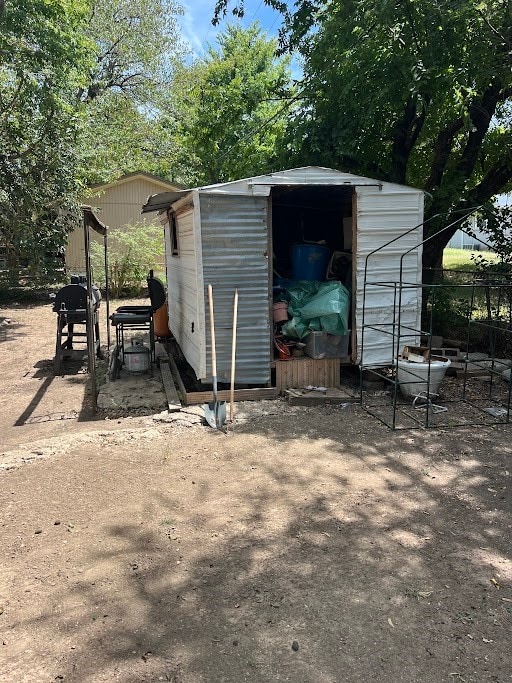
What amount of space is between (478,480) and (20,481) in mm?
3646

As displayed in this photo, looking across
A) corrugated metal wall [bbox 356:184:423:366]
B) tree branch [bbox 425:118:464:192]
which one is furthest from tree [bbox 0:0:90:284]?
corrugated metal wall [bbox 356:184:423:366]

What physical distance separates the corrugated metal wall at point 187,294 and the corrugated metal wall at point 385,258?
2.03 m

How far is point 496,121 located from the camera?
9.60 metres

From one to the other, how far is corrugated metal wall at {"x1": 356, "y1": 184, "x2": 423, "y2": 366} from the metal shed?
0.01m

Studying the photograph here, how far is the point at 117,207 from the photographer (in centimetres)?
1903

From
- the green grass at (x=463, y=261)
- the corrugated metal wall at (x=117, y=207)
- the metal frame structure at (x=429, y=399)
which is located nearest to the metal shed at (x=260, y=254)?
the metal frame structure at (x=429, y=399)

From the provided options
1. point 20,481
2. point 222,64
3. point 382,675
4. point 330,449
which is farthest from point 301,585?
point 222,64

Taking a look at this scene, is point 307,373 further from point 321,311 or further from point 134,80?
point 134,80

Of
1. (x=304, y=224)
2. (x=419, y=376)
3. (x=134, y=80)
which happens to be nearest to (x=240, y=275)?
(x=419, y=376)

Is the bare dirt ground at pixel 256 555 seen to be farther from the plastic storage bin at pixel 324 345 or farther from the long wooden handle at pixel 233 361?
the plastic storage bin at pixel 324 345

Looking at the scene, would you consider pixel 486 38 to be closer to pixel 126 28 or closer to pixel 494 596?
pixel 494 596

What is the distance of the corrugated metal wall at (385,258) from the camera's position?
645cm

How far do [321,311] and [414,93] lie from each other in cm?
345

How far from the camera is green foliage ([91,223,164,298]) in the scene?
1568cm
